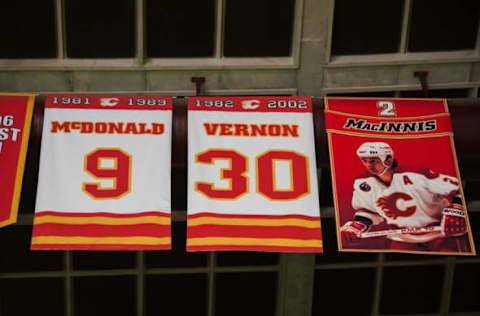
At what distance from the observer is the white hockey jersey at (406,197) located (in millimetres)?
4277

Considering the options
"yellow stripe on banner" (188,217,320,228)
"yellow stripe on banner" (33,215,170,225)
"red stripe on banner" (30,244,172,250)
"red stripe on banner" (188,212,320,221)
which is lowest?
"red stripe on banner" (30,244,172,250)

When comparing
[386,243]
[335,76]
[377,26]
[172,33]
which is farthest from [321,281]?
[172,33]

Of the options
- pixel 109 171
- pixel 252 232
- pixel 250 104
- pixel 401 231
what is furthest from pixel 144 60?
pixel 401 231

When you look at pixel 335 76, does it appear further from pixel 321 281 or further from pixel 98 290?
pixel 98 290

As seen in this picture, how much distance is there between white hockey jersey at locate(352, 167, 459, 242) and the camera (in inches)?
168

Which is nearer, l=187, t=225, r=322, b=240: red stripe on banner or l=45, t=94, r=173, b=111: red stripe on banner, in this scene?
l=187, t=225, r=322, b=240: red stripe on banner

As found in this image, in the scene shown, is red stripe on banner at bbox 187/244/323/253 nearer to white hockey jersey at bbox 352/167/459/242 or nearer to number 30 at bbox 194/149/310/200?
number 30 at bbox 194/149/310/200

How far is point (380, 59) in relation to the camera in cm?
586

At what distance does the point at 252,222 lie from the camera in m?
4.23

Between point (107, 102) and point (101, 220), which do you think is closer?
point (101, 220)

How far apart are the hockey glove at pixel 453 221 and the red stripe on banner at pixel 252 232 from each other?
121 centimetres

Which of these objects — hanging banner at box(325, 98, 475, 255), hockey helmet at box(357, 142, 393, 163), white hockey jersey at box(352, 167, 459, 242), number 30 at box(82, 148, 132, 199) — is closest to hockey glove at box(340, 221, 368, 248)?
hanging banner at box(325, 98, 475, 255)

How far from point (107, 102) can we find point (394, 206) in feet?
9.97

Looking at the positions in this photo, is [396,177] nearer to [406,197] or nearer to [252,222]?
[406,197]
